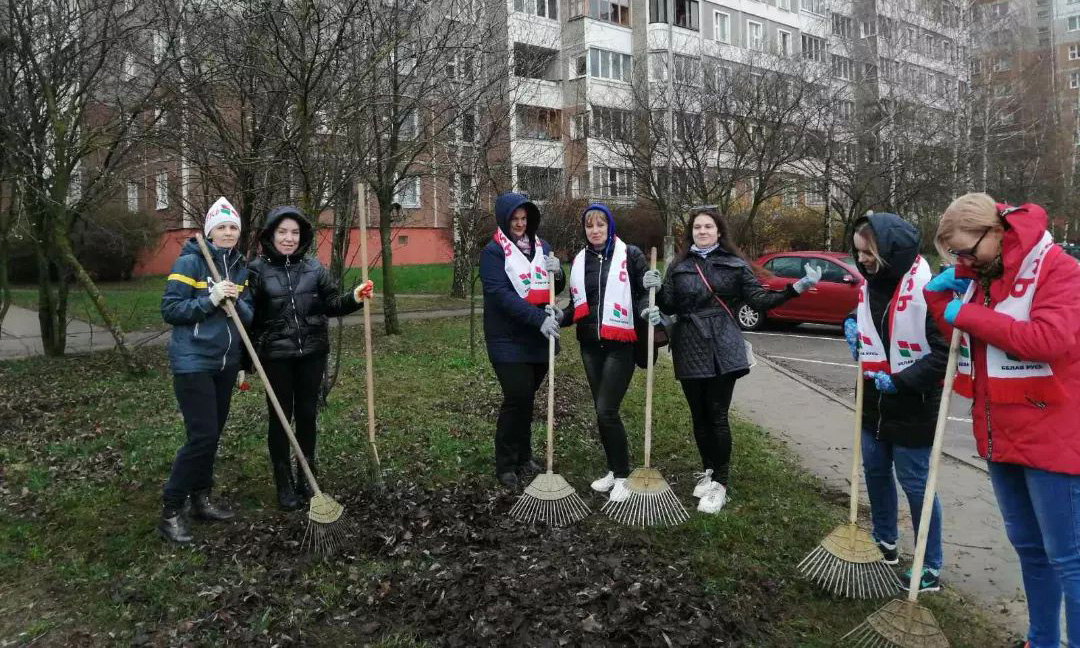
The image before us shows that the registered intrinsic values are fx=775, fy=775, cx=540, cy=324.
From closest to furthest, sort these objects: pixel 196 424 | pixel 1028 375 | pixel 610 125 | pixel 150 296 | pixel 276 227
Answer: pixel 1028 375, pixel 196 424, pixel 276 227, pixel 610 125, pixel 150 296

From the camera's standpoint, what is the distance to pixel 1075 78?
53.3m

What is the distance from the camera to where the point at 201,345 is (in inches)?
168

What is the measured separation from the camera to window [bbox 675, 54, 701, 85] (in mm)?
19608

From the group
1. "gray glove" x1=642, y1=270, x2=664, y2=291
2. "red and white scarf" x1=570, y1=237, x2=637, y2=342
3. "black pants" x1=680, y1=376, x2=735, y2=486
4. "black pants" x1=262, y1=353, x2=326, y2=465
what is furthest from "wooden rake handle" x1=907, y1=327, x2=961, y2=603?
"black pants" x1=262, y1=353, x2=326, y2=465

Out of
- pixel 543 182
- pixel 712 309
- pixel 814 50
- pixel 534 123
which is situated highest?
pixel 814 50

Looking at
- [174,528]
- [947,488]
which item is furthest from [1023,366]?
[174,528]

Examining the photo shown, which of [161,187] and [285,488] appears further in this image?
[161,187]

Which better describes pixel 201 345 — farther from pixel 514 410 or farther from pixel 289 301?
pixel 514 410

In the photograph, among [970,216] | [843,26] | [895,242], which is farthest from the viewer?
[843,26]

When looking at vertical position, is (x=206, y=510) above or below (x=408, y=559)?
above

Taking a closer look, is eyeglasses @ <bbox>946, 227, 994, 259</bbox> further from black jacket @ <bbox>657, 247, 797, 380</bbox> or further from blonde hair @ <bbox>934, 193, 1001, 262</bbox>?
black jacket @ <bbox>657, 247, 797, 380</bbox>

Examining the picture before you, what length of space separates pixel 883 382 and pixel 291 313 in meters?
3.21

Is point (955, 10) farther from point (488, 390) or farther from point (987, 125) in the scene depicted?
point (488, 390)

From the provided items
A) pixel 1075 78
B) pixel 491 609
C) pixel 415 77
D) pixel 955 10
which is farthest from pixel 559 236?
pixel 1075 78
